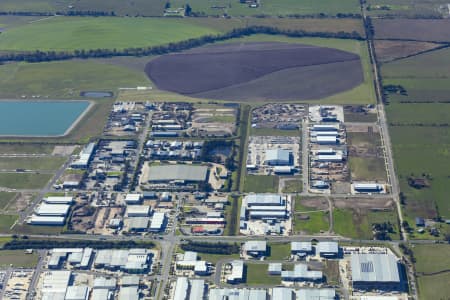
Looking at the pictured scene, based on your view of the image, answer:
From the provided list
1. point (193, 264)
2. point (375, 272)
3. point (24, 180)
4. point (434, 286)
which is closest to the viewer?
point (434, 286)

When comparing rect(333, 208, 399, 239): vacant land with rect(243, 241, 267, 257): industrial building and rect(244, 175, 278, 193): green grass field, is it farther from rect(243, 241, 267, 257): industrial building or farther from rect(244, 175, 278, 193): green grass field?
rect(243, 241, 267, 257): industrial building

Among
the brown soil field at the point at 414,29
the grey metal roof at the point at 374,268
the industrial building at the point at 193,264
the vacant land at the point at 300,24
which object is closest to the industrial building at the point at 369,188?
the grey metal roof at the point at 374,268

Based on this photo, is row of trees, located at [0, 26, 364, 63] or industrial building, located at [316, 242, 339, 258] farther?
row of trees, located at [0, 26, 364, 63]

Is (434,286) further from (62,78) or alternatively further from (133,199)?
(62,78)

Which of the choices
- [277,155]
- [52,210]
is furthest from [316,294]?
[52,210]

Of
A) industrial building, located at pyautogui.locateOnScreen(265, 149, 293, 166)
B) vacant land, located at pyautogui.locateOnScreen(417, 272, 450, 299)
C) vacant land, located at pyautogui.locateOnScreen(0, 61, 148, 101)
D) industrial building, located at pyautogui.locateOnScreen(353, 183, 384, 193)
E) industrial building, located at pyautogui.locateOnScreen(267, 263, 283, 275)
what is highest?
vacant land, located at pyautogui.locateOnScreen(0, 61, 148, 101)

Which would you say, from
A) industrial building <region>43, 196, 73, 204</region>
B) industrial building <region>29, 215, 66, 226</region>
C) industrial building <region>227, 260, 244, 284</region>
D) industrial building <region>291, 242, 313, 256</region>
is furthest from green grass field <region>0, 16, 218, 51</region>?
industrial building <region>227, 260, 244, 284</region>

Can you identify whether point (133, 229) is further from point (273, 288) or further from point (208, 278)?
point (273, 288)
